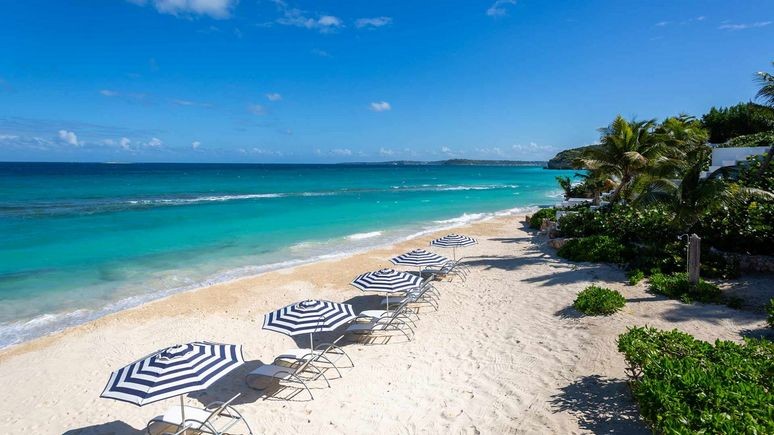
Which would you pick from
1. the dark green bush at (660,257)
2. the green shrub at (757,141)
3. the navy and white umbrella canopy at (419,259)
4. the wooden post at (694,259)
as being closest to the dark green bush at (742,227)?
the dark green bush at (660,257)

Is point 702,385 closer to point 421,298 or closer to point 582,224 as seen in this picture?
→ point 421,298

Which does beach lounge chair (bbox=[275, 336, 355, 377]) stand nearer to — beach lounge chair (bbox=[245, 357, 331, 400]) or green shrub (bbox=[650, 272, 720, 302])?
beach lounge chair (bbox=[245, 357, 331, 400])

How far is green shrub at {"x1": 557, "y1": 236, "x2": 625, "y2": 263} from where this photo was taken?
492 inches

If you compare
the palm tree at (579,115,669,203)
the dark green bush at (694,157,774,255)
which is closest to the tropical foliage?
the palm tree at (579,115,669,203)

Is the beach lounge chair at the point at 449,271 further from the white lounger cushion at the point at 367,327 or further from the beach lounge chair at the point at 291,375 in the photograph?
the beach lounge chair at the point at 291,375

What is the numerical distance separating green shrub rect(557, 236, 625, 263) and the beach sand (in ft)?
1.71

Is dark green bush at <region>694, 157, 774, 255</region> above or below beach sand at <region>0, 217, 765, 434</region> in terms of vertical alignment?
above

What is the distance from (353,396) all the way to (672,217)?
10782 mm

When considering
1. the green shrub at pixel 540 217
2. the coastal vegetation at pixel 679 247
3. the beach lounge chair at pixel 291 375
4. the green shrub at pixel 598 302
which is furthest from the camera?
the green shrub at pixel 540 217

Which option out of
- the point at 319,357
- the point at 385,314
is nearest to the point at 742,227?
the point at 385,314

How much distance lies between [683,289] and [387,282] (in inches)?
257

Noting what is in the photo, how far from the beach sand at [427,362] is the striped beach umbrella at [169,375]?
115 cm

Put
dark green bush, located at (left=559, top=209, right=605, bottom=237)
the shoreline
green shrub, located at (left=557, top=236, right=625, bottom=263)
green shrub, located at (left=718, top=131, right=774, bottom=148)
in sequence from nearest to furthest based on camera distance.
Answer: the shoreline, green shrub, located at (left=557, top=236, right=625, bottom=263), dark green bush, located at (left=559, top=209, right=605, bottom=237), green shrub, located at (left=718, top=131, right=774, bottom=148)

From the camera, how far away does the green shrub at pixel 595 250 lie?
12.5 metres
